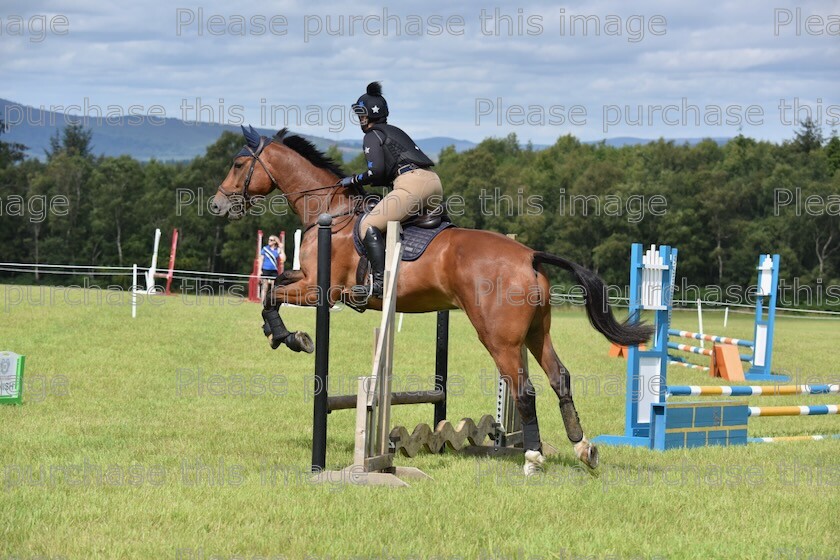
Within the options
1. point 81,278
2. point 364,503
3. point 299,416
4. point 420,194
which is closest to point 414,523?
point 364,503

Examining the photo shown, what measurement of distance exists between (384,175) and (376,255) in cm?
63

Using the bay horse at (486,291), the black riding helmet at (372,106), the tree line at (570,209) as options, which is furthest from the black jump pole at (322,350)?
the tree line at (570,209)

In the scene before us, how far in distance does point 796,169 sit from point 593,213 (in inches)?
523

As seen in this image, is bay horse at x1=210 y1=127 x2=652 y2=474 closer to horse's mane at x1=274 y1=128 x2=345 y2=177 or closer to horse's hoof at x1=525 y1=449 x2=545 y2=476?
horse's hoof at x1=525 y1=449 x2=545 y2=476

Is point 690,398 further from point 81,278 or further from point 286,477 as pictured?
point 81,278

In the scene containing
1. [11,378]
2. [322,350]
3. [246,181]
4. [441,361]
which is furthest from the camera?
[11,378]

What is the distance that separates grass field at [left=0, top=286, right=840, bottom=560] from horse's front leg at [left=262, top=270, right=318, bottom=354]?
37.3 inches

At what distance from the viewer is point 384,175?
24.7ft

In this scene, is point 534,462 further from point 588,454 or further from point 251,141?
point 251,141

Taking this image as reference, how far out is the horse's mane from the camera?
8.48 m

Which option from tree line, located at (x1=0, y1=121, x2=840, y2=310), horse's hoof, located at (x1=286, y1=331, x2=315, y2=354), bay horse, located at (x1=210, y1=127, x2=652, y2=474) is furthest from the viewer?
tree line, located at (x1=0, y1=121, x2=840, y2=310)

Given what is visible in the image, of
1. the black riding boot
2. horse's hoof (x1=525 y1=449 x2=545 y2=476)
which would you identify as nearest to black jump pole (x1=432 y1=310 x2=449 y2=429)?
the black riding boot

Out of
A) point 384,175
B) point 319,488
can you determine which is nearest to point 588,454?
point 319,488

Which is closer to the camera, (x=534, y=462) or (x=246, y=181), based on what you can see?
(x=534, y=462)
